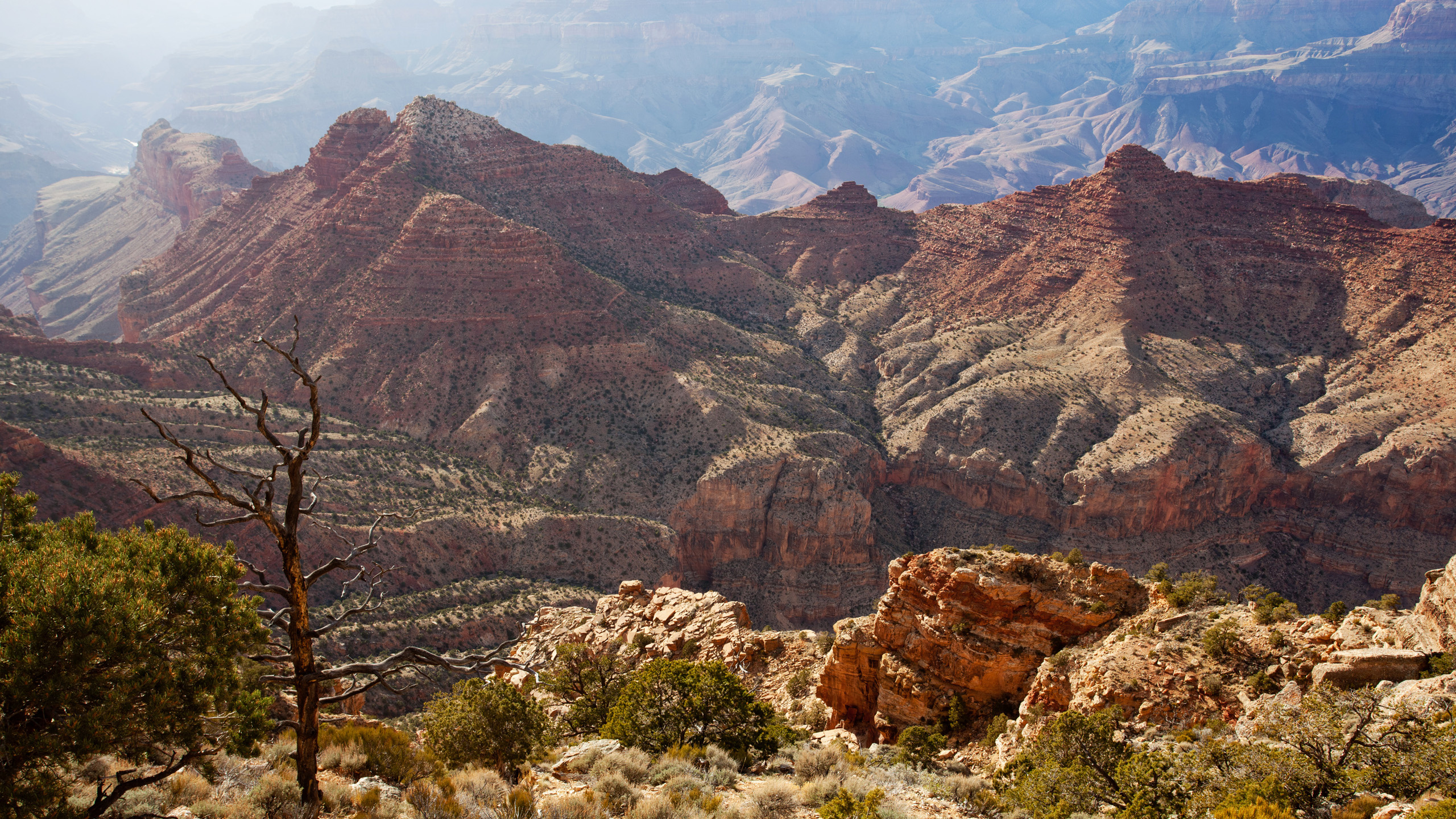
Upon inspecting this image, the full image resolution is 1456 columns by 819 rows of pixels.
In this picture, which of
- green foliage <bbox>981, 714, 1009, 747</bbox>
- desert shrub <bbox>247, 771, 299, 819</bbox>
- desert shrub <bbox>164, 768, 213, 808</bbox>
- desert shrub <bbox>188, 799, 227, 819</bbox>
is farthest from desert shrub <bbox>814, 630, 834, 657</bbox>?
desert shrub <bbox>188, 799, 227, 819</bbox>

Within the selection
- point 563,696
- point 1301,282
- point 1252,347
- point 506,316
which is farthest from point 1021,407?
point 563,696

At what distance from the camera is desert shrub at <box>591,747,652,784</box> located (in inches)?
834

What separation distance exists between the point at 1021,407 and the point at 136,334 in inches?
3818

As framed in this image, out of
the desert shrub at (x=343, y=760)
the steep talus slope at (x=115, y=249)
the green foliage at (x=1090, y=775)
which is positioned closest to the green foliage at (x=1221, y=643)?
the green foliage at (x=1090, y=775)

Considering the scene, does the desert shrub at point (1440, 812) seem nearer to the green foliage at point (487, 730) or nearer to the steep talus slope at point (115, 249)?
the green foliage at point (487, 730)

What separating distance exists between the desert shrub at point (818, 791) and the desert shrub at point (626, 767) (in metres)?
4.00

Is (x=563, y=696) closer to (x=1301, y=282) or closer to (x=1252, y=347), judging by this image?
(x=1252, y=347)

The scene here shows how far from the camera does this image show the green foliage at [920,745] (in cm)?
→ 2747

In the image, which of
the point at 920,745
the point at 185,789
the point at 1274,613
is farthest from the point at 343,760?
the point at 1274,613

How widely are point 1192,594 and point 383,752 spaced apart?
26194mm

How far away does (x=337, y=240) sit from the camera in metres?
Answer: 85.6

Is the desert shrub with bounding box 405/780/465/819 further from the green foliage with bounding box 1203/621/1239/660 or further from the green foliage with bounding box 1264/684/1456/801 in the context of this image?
the green foliage with bounding box 1203/621/1239/660

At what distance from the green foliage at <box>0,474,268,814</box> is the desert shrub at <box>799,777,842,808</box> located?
40.4 ft

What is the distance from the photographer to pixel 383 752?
21.0m
